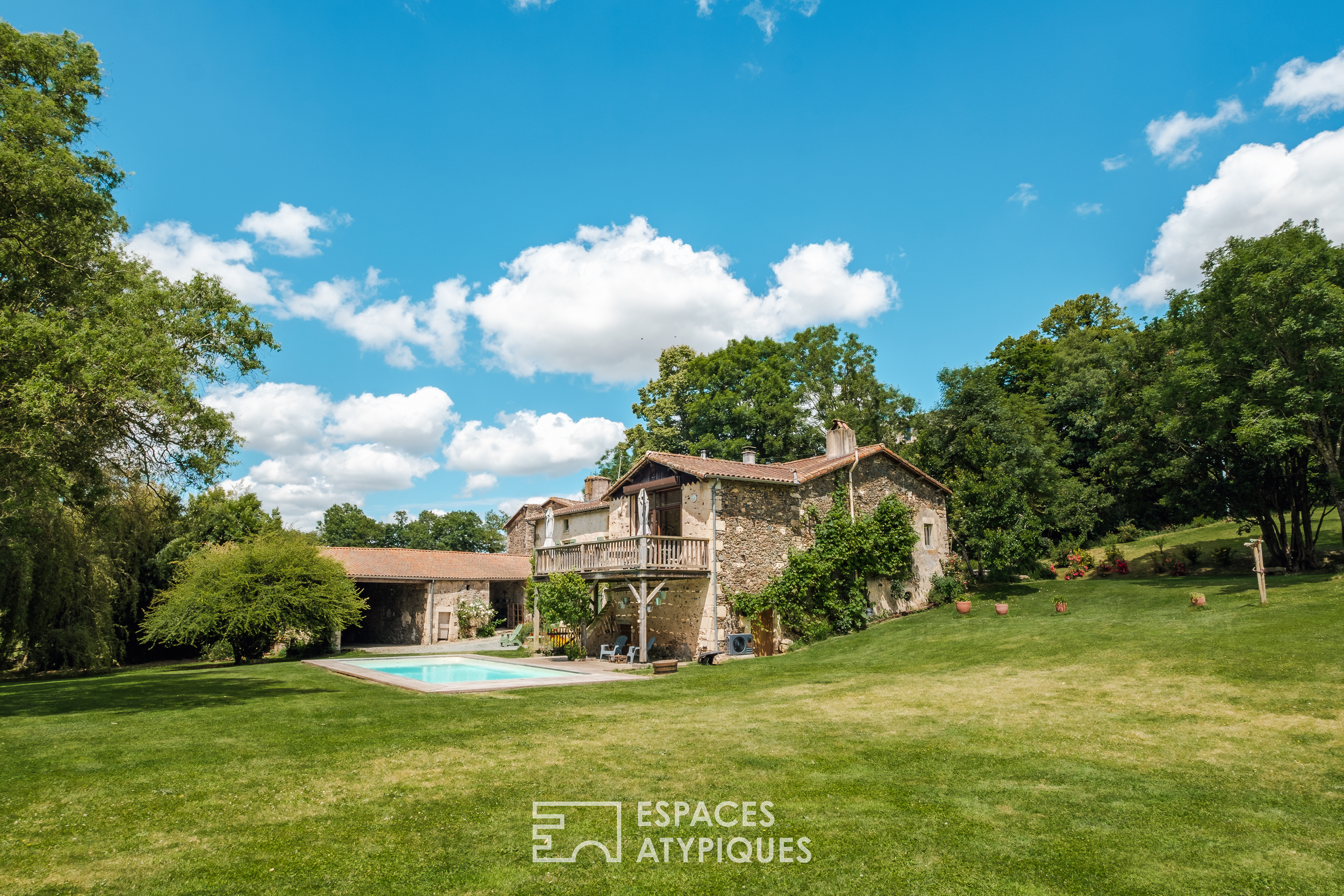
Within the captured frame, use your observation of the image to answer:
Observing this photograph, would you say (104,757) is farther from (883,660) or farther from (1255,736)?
(883,660)

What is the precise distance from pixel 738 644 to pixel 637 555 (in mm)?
3779

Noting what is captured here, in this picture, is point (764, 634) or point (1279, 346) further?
point (764, 634)

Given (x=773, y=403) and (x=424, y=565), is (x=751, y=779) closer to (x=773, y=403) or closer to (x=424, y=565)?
(x=424, y=565)

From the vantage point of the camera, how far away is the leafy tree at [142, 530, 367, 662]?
20.9m

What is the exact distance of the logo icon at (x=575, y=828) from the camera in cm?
516

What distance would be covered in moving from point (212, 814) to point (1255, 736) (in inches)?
413

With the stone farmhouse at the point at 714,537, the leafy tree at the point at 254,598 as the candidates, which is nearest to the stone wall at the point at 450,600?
the leafy tree at the point at 254,598

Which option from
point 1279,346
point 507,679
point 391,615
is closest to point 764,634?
point 507,679

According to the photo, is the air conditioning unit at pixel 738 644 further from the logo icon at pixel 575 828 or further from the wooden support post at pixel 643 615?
the logo icon at pixel 575 828

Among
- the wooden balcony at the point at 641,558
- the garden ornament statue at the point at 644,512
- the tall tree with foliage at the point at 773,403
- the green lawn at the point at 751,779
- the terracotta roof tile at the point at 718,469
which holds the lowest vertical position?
the green lawn at the point at 751,779

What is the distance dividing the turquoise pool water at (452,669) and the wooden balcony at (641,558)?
3070 mm

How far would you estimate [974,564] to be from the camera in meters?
25.8

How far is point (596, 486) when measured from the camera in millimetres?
31312

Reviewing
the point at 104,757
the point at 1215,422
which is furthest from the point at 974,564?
the point at 104,757
